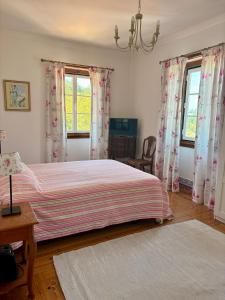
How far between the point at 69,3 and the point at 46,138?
237 centimetres

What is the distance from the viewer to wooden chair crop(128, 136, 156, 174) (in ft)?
14.3

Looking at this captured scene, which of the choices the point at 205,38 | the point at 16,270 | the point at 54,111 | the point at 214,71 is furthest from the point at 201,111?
the point at 16,270

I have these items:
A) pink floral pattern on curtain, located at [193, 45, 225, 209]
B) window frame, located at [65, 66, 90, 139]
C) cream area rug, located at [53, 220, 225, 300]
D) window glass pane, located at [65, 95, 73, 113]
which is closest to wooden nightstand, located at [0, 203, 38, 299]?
cream area rug, located at [53, 220, 225, 300]

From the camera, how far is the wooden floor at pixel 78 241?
170cm

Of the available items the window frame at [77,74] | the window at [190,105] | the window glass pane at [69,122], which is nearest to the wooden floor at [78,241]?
the window at [190,105]

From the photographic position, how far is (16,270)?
5.44 ft

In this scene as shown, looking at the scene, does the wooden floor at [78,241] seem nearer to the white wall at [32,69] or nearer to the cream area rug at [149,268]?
the cream area rug at [149,268]

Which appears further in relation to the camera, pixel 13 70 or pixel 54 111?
pixel 54 111

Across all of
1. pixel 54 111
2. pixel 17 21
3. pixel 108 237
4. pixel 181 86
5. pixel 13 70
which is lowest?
pixel 108 237

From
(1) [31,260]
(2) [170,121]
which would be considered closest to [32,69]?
(2) [170,121]

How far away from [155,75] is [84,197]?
3173 mm

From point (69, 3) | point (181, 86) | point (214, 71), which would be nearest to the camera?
point (69, 3)

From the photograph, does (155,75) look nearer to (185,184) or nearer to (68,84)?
(68,84)

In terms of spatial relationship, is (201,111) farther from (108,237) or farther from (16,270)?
(16,270)
